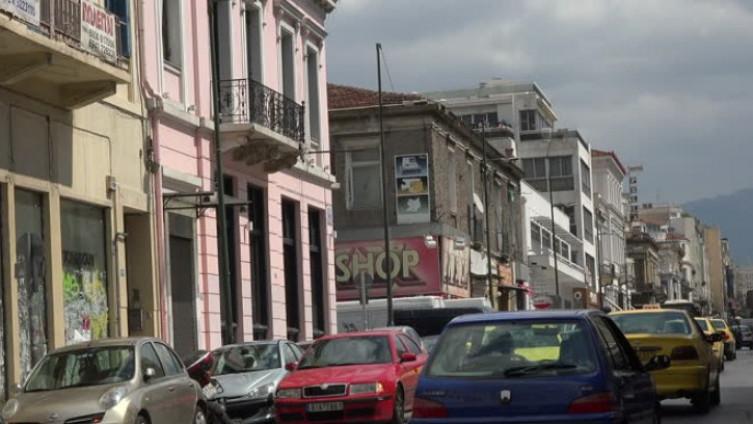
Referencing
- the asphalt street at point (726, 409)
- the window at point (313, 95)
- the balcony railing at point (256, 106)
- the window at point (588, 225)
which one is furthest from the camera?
the window at point (588, 225)

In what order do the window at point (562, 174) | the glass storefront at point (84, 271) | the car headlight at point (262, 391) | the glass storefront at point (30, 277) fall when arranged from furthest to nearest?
the window at point (562, 174), the glass storefront at point (84, 271), the glass storefront at point (30, 277), the car headlight at point (262, 391)

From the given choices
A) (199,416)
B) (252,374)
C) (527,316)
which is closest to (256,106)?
(252,374)

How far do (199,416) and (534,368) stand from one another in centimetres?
879

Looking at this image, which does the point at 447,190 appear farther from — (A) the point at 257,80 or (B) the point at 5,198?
(B) the point at 5,198

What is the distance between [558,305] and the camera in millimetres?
81438

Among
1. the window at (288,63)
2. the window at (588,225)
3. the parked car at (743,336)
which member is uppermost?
the window at (288,63)

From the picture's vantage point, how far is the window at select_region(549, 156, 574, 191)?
10138 cm

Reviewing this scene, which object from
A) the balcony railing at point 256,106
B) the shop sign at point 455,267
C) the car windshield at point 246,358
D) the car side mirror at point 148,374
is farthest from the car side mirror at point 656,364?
the shop sign at point 455,267

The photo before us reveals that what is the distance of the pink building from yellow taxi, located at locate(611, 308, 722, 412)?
384 inches

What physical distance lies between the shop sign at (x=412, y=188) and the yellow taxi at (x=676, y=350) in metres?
34.8

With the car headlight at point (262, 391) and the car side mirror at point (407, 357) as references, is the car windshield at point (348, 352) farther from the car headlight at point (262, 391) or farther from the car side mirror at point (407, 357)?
the car headlight at point (262, 391)

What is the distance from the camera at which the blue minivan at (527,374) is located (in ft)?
40.5

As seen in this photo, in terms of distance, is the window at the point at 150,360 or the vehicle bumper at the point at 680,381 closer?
the window at the point at 150,360

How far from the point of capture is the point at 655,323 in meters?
24.7
